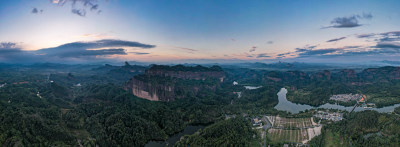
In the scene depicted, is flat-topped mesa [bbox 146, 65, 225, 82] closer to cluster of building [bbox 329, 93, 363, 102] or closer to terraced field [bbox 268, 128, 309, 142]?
terraced field [bbox 268, 128, 309, 142]

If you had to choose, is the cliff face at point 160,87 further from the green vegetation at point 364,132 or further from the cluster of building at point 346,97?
the cluster of building at point 346,97

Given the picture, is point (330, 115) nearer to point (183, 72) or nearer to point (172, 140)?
point (172, 140)

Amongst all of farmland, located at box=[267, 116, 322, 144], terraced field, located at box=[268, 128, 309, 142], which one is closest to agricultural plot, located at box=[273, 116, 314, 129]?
farmland, located at box=[267, 116, 322, 144]

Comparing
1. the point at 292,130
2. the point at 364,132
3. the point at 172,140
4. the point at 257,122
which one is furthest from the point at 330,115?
the point at 172,140

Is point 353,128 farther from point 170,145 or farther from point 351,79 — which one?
point 351,79

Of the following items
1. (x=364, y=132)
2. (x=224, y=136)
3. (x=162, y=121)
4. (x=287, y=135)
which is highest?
(x=364, y=132)

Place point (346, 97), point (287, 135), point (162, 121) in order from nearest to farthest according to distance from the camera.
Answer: point (287, 135) < point (162, 121) < point (346, 97)
